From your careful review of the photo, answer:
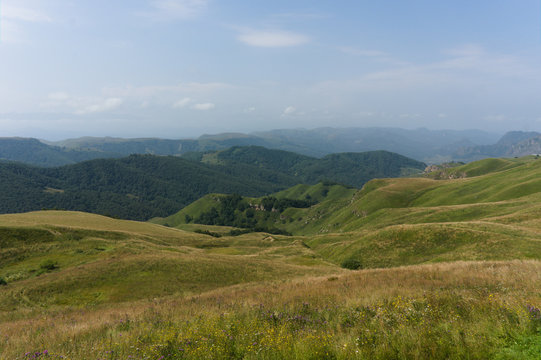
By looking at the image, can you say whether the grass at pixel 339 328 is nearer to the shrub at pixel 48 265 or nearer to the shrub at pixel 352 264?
the shrub at pixel 48 265

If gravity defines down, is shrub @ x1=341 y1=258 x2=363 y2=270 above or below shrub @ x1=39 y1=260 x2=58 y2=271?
below

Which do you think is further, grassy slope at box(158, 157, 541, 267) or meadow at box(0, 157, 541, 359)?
grassy slope at box(158, 157, 541, 267)

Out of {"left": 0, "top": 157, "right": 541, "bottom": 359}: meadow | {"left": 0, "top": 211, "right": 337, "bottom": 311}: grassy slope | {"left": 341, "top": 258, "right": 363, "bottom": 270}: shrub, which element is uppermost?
{"left": 0, "top": 157, "right": 541, "bottom": 359}: meadow

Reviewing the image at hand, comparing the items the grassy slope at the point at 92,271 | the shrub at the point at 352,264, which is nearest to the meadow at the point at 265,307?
the grassy slope at the point at 92,271

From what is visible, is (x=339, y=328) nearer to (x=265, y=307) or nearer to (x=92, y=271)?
(x=265, y=307)

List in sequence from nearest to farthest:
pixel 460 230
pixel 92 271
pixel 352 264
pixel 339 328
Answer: pixel 339 328
pixel 92 271
pixel 460 230
pixel 352 264

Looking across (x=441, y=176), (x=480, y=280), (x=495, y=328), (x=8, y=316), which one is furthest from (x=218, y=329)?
(x=441, y=176)

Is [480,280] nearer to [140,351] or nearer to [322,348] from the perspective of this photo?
[322,348]

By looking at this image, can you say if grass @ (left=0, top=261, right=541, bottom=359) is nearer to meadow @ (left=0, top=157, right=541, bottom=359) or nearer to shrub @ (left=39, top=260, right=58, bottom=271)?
meadow @ (left=0, top=157, right=541, bottom=359)

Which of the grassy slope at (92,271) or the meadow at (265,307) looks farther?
the grassy slope at (92,271)

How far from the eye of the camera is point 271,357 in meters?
6.79

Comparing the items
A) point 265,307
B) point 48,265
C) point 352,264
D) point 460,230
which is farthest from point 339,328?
point 460,230

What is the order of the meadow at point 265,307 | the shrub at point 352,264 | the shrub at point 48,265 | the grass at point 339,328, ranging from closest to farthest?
the grass at point 339,328 → the meadow at point 265,307 → the shrub at point 48,265 → the shrub at point 352,264

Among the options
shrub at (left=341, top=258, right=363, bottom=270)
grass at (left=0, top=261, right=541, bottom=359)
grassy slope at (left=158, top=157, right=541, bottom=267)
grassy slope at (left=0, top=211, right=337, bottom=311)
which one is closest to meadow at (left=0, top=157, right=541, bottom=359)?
grass at (left=0, top=261, right=541, bottom=359)
